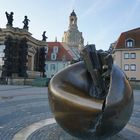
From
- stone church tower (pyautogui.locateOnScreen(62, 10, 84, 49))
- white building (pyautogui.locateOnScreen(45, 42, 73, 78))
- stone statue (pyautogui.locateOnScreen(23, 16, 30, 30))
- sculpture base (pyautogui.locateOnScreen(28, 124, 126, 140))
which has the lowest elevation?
sculpture base (pyautogui.locateOnScreen(28, 124, 126, 140))

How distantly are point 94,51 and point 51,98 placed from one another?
142cm

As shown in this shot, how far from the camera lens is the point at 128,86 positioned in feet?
21.4

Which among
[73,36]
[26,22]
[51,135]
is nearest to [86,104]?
[51,135]

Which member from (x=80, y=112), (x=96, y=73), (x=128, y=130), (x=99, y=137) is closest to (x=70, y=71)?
(x=96, y=73)

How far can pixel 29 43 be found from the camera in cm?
4891

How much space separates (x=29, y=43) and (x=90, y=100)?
43790mm

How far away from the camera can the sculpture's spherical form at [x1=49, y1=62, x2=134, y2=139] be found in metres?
5.76

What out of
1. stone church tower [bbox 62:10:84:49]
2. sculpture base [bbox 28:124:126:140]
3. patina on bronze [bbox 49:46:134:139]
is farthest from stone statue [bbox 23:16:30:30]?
stone church tower [bbox 62:10:84:49]

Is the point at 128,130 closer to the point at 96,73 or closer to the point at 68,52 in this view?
the point at 96,73

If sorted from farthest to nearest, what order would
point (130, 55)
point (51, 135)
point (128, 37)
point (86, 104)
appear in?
1. point (128, 37)
2. point (130, 55)
3. point (51, 135)
4. point (86, 104)

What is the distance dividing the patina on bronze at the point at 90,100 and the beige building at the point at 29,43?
3969 centimetres

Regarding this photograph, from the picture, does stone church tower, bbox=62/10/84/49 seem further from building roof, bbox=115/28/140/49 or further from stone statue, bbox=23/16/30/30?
stone statue, bbox=23/16/30/30

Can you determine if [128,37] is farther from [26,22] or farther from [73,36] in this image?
[73,36]

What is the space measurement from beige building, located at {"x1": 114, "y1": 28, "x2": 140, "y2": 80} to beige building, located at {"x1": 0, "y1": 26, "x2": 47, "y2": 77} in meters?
14.0
